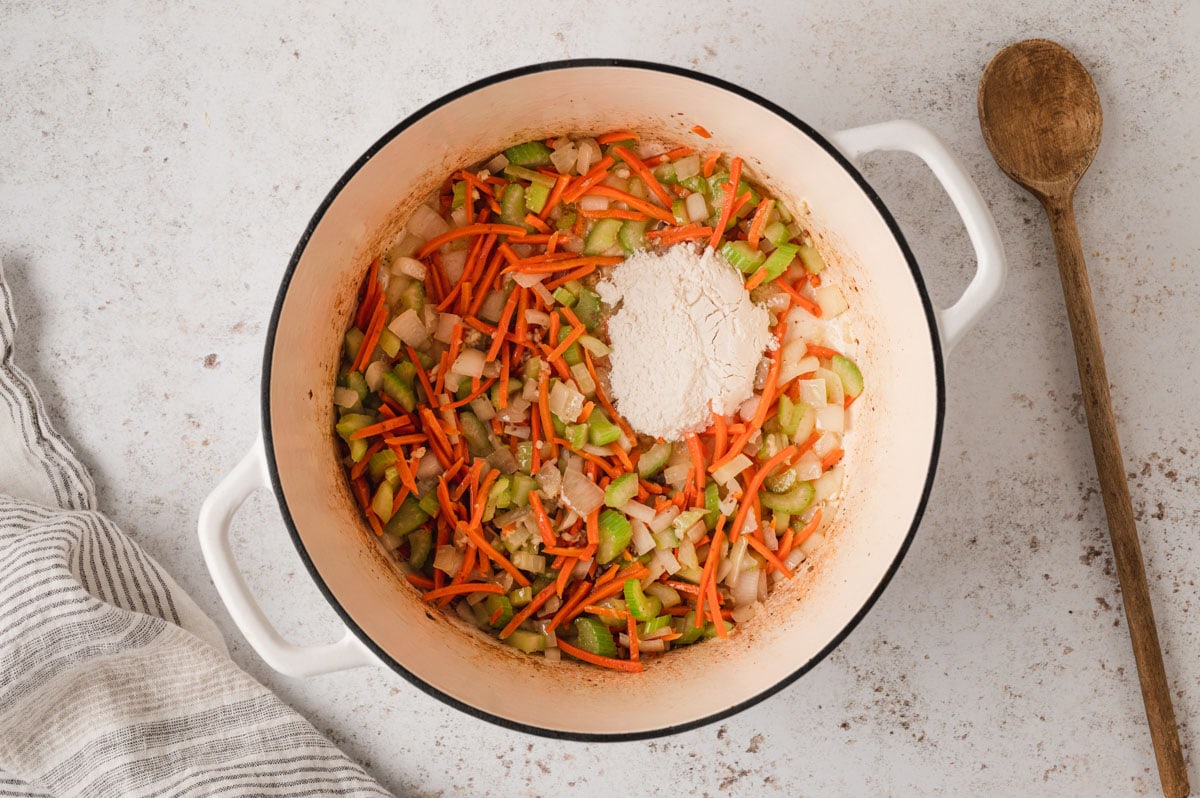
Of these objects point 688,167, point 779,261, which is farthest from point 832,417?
point 688,167

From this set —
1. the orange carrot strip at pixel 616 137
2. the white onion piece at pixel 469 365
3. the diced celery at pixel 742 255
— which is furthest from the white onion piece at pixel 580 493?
the orange carrot strip at pixel 616 137

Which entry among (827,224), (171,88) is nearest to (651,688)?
(827,224)

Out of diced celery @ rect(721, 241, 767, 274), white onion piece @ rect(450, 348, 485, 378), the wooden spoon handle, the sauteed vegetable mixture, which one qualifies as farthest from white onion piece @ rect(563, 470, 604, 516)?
the wooden spoon handle

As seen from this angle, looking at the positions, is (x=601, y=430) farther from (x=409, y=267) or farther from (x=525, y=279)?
(x=409, y=267)

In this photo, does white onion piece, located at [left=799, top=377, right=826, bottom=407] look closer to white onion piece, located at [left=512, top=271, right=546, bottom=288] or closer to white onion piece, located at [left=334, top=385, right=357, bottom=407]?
white onion piece, located at [left=512, top=271, right=546, bottom=288]

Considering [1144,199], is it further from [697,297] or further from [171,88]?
[171,88]

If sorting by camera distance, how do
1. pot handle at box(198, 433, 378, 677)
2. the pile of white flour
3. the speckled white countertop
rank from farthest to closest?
the speckled white countertop
the pile of white flour
pot handle at box(198, 433, 378, 677)
